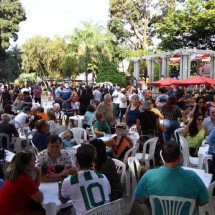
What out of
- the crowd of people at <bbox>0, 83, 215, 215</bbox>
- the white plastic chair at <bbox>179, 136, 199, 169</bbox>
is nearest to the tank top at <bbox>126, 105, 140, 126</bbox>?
the crowd of people at <bbox>0, 83, 215, 215</bbox>

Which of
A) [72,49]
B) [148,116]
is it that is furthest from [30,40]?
[148,116]

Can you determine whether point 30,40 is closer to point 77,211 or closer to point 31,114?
point 31,114

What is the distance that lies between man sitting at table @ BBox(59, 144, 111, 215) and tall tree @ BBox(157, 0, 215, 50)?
94.0 feet

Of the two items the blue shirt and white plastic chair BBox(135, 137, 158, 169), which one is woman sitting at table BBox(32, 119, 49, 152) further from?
the blue shirt

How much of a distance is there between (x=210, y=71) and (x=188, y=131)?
20125 mm

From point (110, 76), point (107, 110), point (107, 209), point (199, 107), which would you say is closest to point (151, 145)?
point (107, 110)

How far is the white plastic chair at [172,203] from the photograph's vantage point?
9.68ft

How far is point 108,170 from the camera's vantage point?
12.6ft

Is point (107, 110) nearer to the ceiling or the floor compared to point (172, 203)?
nearer to the ceiling

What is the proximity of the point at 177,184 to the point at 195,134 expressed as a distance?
3659mm

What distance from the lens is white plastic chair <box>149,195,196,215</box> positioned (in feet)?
9.68

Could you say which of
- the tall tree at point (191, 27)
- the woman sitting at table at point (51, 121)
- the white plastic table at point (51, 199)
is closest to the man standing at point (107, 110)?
the woman sitting at table at point (51, 121)

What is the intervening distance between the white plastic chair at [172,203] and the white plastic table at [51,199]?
0.86 m

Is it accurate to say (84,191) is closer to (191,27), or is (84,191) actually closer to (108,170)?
(108,170)
